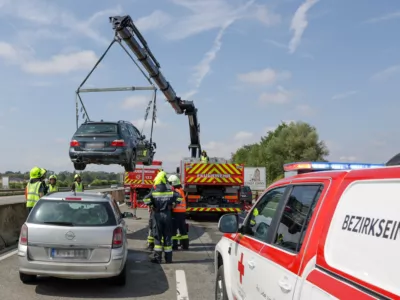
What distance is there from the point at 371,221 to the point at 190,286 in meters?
5.45

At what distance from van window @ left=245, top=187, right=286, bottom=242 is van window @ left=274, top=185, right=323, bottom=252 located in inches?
10.6

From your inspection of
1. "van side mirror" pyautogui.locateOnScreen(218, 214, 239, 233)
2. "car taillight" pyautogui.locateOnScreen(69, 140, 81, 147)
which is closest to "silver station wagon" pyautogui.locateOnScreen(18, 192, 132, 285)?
"van side mirror" pyautogui.locateOnScreen(218, 214, 239, 233)

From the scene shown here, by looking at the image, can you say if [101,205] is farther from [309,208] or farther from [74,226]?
[309,208]

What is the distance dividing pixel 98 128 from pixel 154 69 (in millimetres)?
4448

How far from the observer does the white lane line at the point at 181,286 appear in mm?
6577

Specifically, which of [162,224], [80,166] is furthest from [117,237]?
[80,166]

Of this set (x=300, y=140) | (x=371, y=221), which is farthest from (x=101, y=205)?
(x=300, y=140)

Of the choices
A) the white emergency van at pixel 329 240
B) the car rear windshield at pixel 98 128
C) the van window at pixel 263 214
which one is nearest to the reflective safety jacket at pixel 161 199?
the car rear windshield at pixel 98 128

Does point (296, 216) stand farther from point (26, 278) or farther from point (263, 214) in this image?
point (26, 278)

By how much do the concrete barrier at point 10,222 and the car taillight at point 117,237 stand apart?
4.79 m

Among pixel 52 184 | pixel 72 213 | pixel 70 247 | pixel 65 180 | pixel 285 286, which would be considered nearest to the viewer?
pixel 285 286

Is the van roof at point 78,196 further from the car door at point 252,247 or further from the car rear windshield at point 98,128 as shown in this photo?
the car rear windshield at point 98,128

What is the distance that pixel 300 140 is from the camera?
58.3 metres

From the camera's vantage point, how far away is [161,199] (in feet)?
29.6
